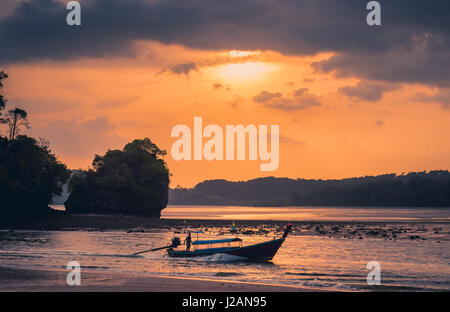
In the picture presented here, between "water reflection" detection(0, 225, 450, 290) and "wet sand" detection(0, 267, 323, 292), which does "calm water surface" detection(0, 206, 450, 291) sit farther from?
"wet sand" detection(0, 267, 323, 292)

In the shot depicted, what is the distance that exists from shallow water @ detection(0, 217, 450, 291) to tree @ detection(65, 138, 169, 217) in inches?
2284

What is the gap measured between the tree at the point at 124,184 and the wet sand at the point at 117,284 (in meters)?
92.3

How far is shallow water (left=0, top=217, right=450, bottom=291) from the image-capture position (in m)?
37.6

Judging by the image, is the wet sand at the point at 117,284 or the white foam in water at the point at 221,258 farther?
the white foam in water at the point at 221,258

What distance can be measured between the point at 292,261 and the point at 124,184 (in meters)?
86.7

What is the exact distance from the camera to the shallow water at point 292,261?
37.6 metres

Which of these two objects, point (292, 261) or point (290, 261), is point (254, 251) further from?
point (292, 261)

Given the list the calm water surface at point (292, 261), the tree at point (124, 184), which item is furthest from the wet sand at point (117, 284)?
the tree at point (124, 184)

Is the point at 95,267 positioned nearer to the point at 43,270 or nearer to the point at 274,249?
the point at 43,270

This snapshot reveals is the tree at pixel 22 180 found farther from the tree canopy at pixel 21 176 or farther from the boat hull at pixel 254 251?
the boat hull at pixel 254 251

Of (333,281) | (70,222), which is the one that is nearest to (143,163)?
(70,222)

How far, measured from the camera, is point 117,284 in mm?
33406

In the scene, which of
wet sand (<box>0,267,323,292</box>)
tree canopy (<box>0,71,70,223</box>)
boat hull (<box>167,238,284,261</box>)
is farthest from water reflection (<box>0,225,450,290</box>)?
tree canopy (<box>0,71,70,223</box>)
